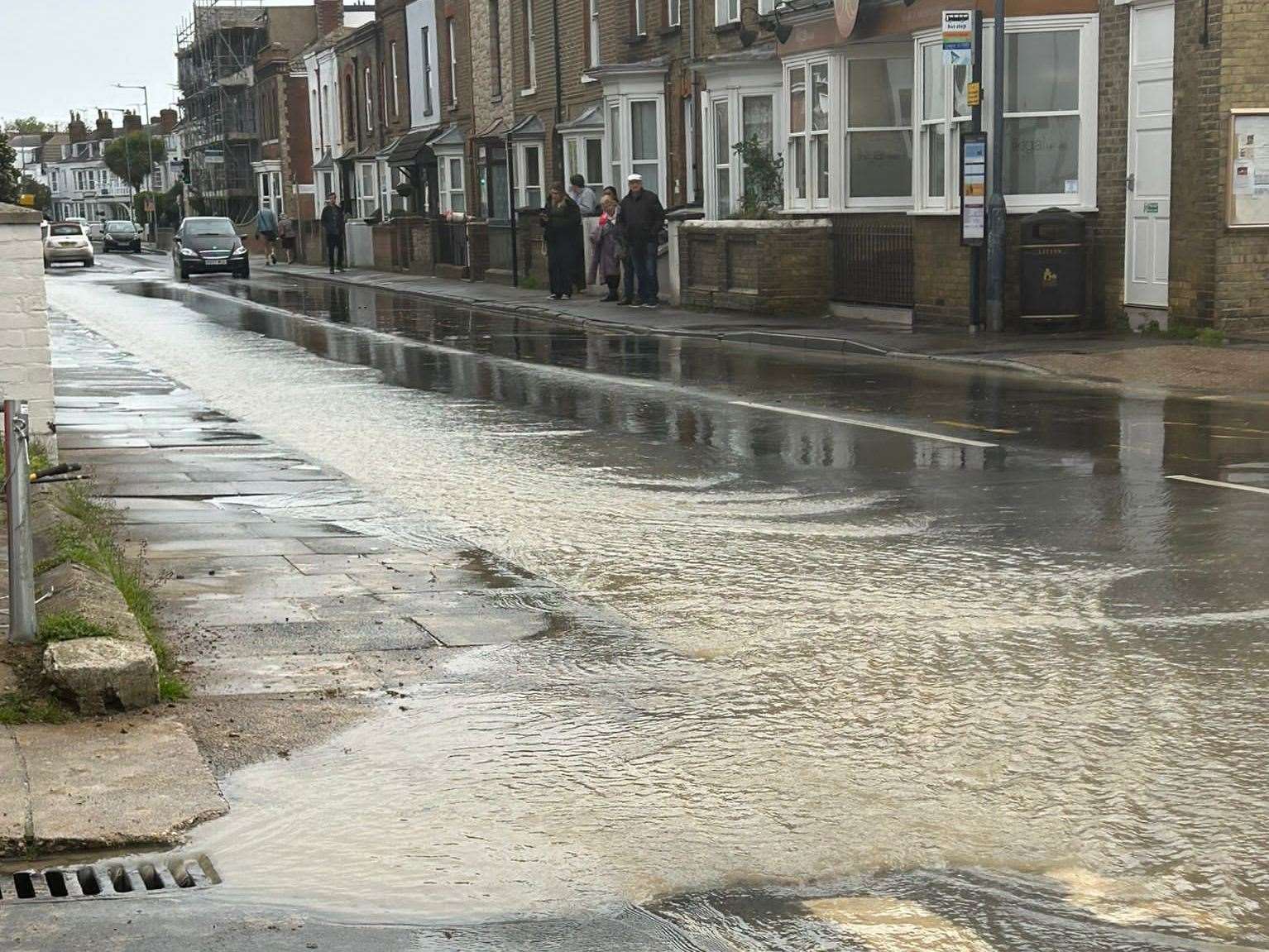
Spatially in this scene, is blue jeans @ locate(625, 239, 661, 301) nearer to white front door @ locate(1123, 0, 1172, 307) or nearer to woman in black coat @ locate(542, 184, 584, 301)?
woman in black coat @ locate(542, 184, 584, 301)

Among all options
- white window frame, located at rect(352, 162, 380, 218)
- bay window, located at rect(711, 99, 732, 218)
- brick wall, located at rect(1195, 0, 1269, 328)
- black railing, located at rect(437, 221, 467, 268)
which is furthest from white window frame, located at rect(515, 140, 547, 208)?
brick wall, located at rect(1195, 0, 1269, 328)

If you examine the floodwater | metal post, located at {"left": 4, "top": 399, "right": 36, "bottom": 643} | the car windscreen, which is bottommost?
the floodwater

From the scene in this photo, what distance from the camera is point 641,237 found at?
28484mm

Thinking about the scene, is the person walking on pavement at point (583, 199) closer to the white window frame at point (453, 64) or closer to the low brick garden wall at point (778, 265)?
the low brick garden wall at point (778, 265)

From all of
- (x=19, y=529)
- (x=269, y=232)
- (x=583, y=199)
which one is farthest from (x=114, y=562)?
(x=269, y=232)

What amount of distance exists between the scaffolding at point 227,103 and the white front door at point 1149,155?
7649 cm

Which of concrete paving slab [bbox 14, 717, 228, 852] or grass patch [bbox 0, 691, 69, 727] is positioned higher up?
grass patch [bbox 0, 691, 69, 727]

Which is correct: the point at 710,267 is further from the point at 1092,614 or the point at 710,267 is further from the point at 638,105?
the point at 1092,614

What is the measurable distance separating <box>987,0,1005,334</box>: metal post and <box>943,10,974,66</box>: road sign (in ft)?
0.99

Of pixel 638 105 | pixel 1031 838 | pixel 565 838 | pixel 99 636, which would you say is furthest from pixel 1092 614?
pixel 638 105

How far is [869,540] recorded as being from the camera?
29.4 ft

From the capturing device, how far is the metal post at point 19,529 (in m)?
6.36

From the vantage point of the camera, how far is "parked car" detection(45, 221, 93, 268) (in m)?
A: 61.5

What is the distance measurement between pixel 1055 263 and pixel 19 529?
1603 centimetres
